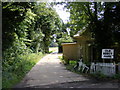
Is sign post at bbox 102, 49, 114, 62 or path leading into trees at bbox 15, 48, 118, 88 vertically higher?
sign post at bbox 102, 49, 114, 62

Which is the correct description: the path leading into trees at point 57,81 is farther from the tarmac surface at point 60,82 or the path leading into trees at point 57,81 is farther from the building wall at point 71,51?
the building wall at point 71,51

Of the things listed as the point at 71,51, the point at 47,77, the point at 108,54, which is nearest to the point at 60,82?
the point at 47,77

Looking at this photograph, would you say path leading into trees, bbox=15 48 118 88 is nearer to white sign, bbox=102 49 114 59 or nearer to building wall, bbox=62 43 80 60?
white sign, bbox=102 49 114 59

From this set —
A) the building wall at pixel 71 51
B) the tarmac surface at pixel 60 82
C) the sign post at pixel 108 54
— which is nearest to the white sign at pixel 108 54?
the sign post at pixel 108 54

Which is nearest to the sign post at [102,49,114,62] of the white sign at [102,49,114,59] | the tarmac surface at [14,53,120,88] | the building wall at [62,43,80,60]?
the white sign at [102,49,114,59]

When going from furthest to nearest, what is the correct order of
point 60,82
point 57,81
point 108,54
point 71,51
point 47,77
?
point 71,51
point 108,54
point 47,77
point 57,81
point 60,82

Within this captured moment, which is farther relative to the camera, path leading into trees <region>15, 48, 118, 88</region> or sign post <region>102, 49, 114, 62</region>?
sign post <region>102, 49, 114, 62</region>

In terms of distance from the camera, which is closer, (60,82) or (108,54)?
(60,82)

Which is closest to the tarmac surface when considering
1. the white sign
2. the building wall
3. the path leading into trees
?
the path leading into trees

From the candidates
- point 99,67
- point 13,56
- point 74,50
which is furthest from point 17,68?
point 74,50

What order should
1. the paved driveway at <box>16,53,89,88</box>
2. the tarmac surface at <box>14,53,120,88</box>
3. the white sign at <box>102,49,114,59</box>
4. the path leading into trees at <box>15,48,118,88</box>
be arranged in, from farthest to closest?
the white sign at <box>102,49,114,59</box>
the paved driveway at <box>16,53,89,88</box>
the path leading into trees at <box>15,48,118,88</box>
the tarmac surface at <box>14,53,120,88</box>

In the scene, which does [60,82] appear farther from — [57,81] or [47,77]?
[47,77]

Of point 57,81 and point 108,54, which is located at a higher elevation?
point 108,54

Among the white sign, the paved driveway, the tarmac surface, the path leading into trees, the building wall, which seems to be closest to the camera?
the tarmac surface
